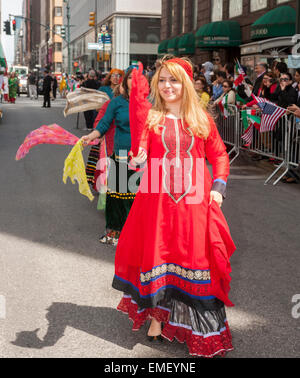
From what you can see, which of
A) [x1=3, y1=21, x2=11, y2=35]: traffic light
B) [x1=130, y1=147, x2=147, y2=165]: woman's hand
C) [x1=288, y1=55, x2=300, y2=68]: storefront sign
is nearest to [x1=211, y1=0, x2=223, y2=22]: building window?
[x1=288, y1=55, x2=300, y2=68]: storefront sign

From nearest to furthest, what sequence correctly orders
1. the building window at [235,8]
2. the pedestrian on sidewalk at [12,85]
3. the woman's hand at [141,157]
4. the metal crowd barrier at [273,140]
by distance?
the woman's hand at [141,157] → the metal crowd barrier at [273,140] → the building window at [235,8] → the pedestrian on sidewalk at [12,85]

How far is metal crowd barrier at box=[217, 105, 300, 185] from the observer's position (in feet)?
34.0

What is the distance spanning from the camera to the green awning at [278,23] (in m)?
20.0

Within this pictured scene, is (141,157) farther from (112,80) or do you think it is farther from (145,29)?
(145,29)

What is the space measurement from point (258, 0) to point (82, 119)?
28.7 feet

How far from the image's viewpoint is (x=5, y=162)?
1292cm

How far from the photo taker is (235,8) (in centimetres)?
2684

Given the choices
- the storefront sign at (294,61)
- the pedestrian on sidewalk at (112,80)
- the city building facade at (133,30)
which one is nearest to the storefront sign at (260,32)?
the storefront sign at (294,61)

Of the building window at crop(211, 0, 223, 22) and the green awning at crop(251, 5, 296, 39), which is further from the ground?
the building window at crop(211, 0, 223, 22)

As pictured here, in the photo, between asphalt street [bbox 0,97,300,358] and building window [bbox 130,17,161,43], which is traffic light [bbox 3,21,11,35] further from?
asphalt street [bbox 0,97,300,358]

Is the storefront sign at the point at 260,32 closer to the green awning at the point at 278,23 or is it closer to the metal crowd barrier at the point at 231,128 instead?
the green awning at the point at 278,23

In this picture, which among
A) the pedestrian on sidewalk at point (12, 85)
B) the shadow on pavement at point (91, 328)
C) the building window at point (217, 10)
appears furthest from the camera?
the pedestrian on sidewalk at point (12, 85)

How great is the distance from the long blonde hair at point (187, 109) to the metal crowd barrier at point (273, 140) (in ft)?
21.8

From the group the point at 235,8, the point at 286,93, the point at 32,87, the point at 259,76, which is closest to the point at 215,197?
the point at 286,93
